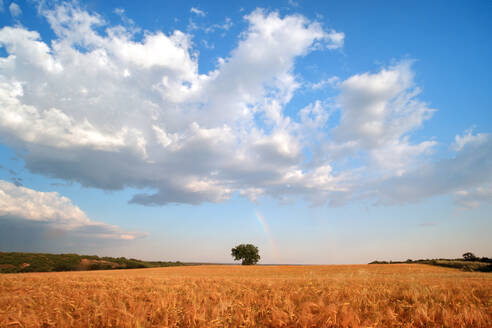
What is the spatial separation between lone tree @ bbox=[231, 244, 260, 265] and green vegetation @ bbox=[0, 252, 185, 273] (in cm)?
2898

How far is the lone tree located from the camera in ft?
250

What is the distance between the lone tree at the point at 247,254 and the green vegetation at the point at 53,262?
2898cm

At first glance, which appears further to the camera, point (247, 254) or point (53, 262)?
point (247, 254)

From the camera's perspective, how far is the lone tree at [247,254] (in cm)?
7606

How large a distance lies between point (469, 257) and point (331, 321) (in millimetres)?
66717

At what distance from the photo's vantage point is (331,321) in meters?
2.59

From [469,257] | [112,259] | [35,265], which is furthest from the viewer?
[112,259]

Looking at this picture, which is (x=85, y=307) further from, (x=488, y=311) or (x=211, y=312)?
(x=488, y=311)

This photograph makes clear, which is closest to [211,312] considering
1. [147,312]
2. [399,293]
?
[147,312]

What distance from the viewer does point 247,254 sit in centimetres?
7662

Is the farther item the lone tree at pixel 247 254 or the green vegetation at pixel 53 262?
the lone tree at pixel 247 254

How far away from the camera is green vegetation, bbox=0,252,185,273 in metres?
41.7

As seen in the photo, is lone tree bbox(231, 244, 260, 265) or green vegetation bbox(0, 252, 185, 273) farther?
lone tree bbox(231, 244, 260, 265)

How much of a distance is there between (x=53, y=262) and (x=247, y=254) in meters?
49.3
